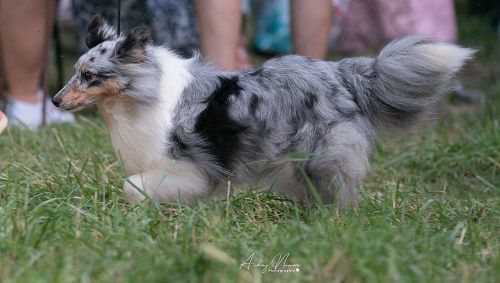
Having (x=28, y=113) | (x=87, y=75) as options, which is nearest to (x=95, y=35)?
(x=87, y=75)

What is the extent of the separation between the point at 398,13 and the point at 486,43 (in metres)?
2.05

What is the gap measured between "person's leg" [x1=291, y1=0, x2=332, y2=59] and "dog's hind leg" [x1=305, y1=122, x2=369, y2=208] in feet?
4.14

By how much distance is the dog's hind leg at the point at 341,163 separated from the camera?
2805 mm

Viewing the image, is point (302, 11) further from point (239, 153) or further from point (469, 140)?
point (239, 153)

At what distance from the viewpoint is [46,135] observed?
4.36 metres

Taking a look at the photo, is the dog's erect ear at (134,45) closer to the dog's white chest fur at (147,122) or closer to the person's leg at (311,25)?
the dog's white chest fur at (147,122)

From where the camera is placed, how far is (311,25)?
401cm

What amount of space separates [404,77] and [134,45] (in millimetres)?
918

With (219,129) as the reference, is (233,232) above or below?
below

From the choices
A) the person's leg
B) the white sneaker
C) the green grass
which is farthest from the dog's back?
the white sneaker

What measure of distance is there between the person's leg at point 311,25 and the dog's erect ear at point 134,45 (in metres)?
1.31

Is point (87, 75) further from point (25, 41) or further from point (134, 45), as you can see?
point (25, 41)

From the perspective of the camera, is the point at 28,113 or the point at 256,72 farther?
the point at 28,113

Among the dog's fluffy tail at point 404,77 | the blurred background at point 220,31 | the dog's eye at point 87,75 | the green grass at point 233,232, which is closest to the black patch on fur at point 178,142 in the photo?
the green grass at point 233,232
